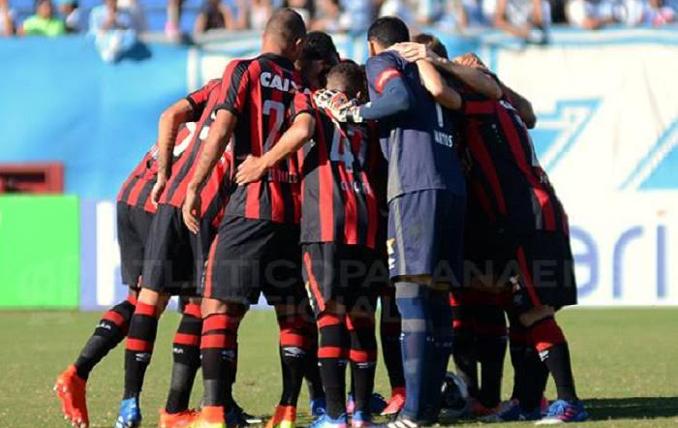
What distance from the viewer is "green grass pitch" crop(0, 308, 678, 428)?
8914 millimetres

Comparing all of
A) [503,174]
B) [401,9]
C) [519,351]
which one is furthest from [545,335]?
[401,9]

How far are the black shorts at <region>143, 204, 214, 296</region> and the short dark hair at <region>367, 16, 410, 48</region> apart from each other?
58.0 inches

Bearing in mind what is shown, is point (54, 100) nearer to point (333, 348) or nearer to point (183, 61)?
point (183, 61)

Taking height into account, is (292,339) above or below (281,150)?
below

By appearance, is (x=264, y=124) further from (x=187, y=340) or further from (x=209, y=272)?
(x=187, y=340)

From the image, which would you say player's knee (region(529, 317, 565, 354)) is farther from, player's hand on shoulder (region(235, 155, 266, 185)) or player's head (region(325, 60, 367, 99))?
player's hand on shoulder (region(235, 155, 266, 185))

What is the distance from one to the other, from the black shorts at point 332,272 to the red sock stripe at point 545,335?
1.06 meters

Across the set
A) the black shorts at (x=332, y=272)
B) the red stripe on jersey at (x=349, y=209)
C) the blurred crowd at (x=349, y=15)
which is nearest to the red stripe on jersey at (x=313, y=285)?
the black shorts at (x=332, y=272)

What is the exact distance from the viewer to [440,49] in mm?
8875

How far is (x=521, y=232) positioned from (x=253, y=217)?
1.60 metres

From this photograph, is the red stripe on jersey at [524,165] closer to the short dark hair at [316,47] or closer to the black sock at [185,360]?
the short dark hair at [316,47]

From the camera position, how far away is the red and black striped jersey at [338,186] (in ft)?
26.1

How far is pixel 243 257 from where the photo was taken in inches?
309

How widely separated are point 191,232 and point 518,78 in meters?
13.4
